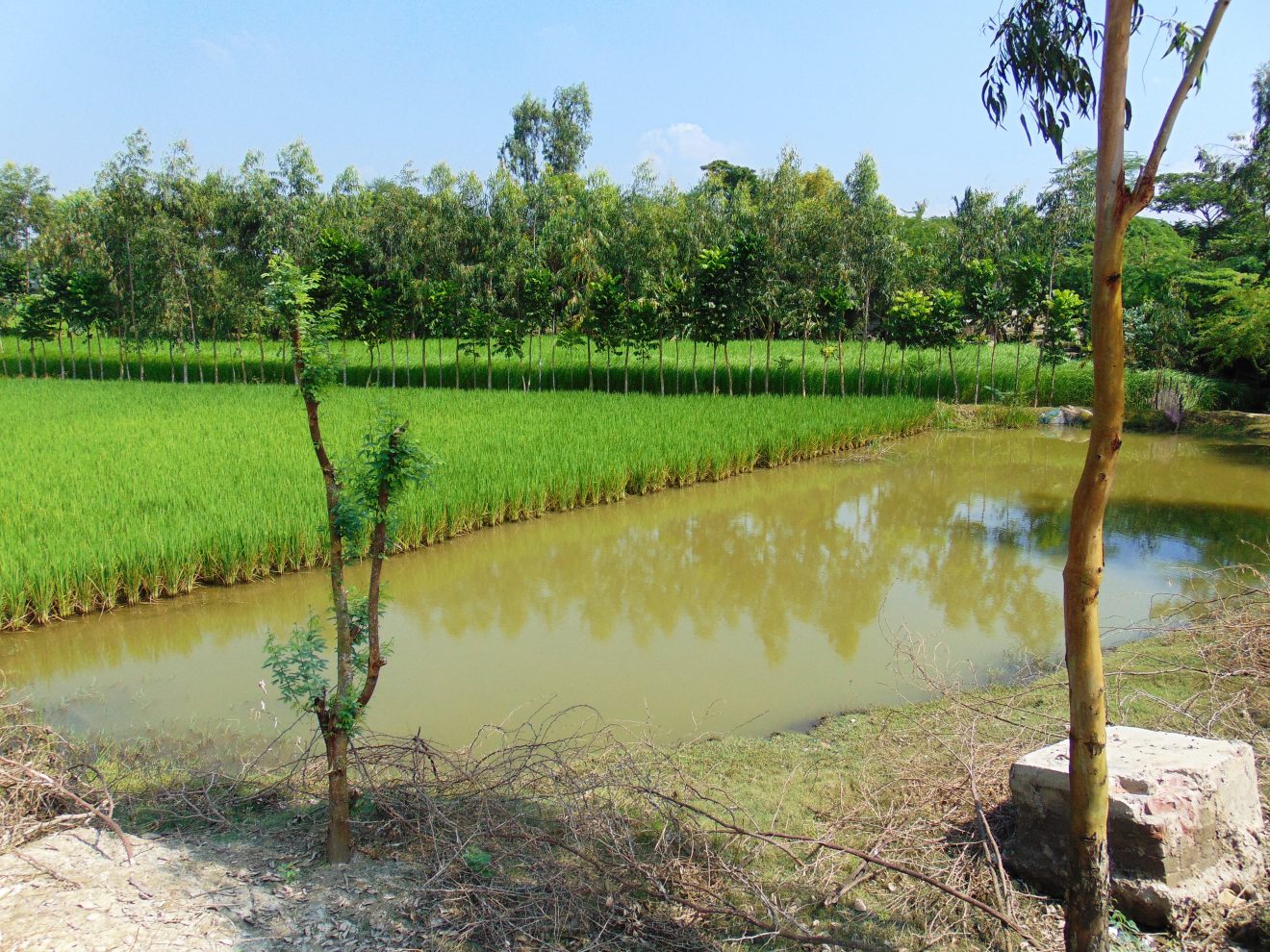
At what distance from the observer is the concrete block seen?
2.54 m

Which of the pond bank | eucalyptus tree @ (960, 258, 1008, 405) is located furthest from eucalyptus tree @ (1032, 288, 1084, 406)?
the pond bank

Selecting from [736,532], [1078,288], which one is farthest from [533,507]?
[1078,288]

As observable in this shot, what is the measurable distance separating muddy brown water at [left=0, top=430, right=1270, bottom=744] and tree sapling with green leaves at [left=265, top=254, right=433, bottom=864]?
73.7 inches

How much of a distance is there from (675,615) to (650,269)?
21.8m

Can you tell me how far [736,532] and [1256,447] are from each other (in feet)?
38.4

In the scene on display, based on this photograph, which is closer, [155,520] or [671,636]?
[671,636]

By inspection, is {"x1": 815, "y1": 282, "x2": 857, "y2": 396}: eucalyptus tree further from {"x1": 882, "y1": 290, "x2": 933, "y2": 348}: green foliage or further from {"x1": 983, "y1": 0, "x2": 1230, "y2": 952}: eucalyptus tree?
{"x1": 983, "y1": 0, "x2": 1230, "y2": 952}: eucalyptus tree

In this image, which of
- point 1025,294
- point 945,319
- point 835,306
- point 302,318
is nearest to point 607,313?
point 835,306

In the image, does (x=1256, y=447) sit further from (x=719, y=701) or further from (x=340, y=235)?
(x=340, y=235)

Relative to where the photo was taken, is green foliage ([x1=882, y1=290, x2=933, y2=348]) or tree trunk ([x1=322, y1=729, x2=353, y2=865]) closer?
tree trunk ([x1=322, y1=729, x2=353, y2=865])

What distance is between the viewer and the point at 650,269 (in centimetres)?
2714

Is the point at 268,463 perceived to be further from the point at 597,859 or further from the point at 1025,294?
the point at 1025,294

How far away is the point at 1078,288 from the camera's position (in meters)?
24.7

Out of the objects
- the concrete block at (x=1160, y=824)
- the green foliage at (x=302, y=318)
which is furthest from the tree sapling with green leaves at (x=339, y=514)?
the concrete block at (x=1160, y=824)
